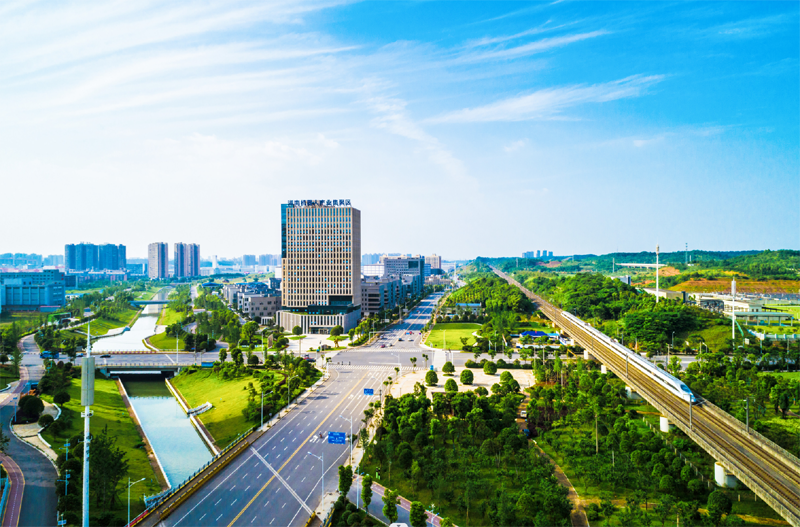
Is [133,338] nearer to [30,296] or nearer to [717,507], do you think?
[30,296]

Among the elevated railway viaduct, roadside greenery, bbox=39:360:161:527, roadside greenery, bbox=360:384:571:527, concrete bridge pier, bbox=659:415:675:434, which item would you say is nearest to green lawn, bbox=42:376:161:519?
roadside greenery, bbox=39:360:161:527

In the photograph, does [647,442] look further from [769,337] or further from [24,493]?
[769,337]

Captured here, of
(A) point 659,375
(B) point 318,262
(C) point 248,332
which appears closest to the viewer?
(A) point 659,375

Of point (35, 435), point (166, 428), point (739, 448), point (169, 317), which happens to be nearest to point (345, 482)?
point (739, 448)

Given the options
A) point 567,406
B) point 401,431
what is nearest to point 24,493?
point 401,431

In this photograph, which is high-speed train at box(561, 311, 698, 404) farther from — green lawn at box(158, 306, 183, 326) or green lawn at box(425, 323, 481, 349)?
green lawn at box(158, 306, 183, 326)

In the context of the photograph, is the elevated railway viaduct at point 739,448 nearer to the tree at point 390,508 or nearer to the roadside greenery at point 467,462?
the roadside greenery at point 467,462

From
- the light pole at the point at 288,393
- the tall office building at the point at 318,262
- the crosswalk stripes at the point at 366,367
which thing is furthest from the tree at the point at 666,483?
the tall office building at the point at 318,262
